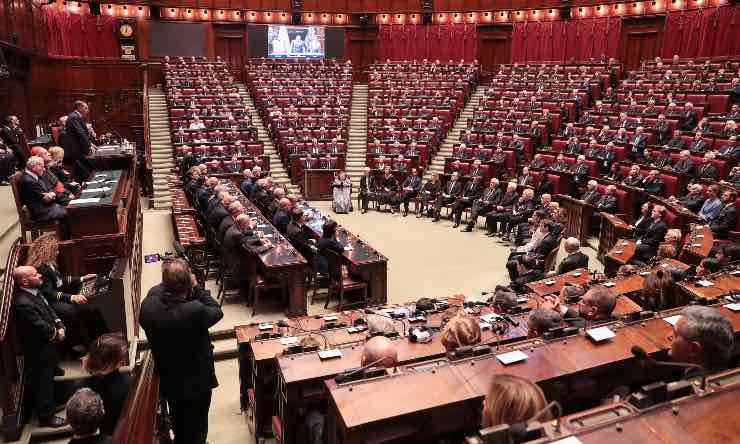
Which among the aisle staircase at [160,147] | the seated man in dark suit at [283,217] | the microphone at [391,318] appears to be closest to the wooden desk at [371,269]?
the seated man in dark suit at [283,217]

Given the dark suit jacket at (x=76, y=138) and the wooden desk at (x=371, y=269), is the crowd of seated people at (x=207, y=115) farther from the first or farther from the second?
the wooden desk at (x=371, y=269)

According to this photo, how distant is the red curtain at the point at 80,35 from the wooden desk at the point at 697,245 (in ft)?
54.3

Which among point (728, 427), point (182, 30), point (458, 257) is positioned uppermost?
point (182, 30)

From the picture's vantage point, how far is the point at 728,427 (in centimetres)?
199

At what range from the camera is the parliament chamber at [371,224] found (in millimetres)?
2648

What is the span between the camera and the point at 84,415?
221cm

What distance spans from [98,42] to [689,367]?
20631mm

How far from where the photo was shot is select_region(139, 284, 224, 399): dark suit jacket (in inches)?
113

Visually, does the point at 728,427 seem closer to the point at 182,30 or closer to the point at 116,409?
the point at 116,409

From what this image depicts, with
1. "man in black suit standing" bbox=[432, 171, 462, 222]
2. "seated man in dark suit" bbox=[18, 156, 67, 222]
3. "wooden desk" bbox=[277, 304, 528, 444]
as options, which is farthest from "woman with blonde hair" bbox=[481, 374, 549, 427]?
"man in black suit standing" bbox=[432, 171, 462, 222]

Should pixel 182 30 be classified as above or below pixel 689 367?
above

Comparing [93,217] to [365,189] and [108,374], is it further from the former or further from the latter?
[365,189]

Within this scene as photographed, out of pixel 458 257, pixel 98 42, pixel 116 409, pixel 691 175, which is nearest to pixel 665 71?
pixel 691 175

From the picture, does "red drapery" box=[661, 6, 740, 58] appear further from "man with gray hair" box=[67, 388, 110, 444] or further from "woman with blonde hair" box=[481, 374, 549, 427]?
"man with gray hair" box=[67, 388, 110, 444]
